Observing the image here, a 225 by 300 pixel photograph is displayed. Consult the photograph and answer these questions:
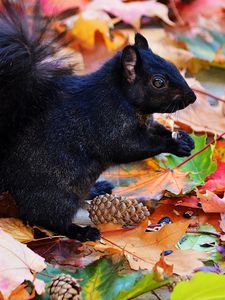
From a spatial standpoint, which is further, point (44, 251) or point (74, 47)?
point (74, 47)

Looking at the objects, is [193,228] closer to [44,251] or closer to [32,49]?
[44,251]

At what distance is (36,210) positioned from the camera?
1.94m

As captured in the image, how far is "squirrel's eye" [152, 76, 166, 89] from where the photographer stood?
75.9 inches

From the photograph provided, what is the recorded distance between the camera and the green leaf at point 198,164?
220cm

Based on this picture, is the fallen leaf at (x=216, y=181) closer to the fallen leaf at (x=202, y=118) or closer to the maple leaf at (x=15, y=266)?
the fallen leaf at (x=202, y=118)

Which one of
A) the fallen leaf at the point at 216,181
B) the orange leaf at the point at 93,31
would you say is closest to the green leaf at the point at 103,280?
the fallen leaf at the point at 216,181

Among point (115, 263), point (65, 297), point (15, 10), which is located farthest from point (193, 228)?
point (15, 10)

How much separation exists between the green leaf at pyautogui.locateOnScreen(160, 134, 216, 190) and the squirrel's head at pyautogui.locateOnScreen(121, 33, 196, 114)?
1.05 feet

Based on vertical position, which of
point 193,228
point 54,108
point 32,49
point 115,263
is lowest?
point 193,228

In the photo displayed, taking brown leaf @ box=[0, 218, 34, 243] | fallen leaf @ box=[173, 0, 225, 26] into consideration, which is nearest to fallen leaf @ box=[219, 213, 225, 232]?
brown leaf @ box=[0, 218, 34, 243]

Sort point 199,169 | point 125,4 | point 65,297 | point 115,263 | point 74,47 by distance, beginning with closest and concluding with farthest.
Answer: point 65,297 → point 115,263 → point 199,169 → point 74,47 → point 125,4

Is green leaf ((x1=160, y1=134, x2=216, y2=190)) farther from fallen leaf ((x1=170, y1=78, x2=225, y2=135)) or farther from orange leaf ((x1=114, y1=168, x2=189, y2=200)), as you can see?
fallen leaf ((x1=170, y1=78, x2=225, y2=135))

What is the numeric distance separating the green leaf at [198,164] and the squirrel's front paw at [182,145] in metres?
0.12

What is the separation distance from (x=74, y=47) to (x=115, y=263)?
1397mm
